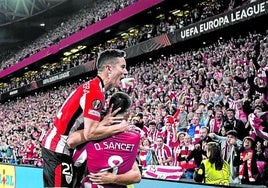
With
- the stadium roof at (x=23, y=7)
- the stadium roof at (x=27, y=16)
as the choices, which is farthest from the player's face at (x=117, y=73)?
the stadium roof at (x=23, y=7)

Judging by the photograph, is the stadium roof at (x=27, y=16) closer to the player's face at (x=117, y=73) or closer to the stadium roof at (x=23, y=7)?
the stadium roof at (x=23, y=7)

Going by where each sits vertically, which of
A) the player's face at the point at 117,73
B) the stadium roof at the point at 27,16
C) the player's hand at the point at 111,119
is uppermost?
the stadium roof at the point at 27,16

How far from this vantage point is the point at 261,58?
8.47 metres

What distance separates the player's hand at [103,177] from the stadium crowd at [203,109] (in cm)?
107

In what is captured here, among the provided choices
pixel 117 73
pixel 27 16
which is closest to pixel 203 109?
pixel 117 73

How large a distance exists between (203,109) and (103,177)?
5329 mm

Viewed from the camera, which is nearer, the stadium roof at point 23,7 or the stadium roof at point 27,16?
the stadium roof at point 27,16

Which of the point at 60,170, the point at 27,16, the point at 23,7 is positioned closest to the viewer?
the point at 60,170

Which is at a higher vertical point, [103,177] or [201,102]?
[201,102]

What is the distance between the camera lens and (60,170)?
2016 mm

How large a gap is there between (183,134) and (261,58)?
3.00 metres

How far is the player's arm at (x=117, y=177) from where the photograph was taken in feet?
6.24

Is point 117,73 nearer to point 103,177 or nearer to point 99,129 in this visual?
point 99,129

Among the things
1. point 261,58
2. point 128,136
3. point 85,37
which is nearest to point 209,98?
point 261,58
